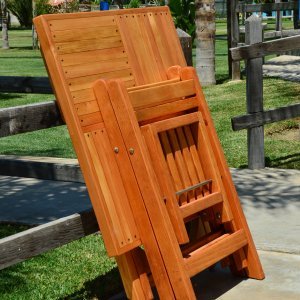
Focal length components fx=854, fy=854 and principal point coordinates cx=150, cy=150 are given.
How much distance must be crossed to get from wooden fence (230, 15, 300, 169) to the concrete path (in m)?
7.84

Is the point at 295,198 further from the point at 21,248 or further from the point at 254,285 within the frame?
the point at 21,248

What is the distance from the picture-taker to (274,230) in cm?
655

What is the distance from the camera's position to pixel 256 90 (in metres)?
8.64

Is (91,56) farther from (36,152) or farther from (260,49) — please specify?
(36,152)

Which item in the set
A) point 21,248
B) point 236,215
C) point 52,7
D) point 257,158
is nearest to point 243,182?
point 257,158

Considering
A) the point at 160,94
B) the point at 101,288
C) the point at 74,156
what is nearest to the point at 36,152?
the point at 74,156

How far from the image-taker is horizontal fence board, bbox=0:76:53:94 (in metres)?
5.96

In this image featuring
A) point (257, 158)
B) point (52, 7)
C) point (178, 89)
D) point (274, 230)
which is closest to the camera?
point (178, 89)

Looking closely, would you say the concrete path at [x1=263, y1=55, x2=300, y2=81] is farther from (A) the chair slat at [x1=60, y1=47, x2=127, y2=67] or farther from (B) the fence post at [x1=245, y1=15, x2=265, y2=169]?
(A) the chair slat at [x1=60, y1=47, x2=127, y2=67]

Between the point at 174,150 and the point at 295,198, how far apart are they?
2.82m

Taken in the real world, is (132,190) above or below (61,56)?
below

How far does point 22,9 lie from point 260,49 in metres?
53.6

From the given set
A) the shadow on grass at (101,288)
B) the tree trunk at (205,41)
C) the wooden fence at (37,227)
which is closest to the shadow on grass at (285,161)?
the shadow on grass at (101,288)

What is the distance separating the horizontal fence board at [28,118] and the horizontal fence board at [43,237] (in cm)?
54
